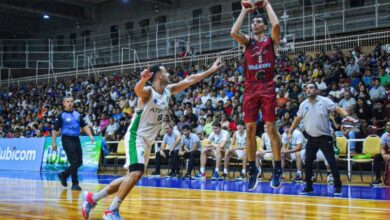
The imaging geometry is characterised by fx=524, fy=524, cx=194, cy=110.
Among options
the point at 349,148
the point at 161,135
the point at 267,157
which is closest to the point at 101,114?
the point at 161,135

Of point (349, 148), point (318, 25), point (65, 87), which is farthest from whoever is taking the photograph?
point (65, 87)

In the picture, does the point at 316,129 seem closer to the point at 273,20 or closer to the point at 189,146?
the point at 273,20

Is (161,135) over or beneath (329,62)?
beneath

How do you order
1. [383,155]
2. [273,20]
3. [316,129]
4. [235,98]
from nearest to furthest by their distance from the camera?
[273,20]
[316,129]
[383,155]
[235,98]

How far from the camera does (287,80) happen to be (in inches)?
677

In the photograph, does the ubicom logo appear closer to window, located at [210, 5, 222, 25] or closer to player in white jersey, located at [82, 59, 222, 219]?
player in white jersey, located at [82, 59, 222, 219]

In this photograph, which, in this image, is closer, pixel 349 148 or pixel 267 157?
pixel 349 148

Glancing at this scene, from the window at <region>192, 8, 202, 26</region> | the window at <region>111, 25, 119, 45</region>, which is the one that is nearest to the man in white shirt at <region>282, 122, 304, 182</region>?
the window at <region>192, 8, 202, 26</region>

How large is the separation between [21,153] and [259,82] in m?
14.4

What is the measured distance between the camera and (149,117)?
607 cm

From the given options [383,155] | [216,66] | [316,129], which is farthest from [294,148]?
[216,66]

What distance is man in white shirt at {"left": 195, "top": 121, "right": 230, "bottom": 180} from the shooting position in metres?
14.0

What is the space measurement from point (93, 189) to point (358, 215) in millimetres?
6123

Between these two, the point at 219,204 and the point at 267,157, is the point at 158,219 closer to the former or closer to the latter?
the point at 219,204
